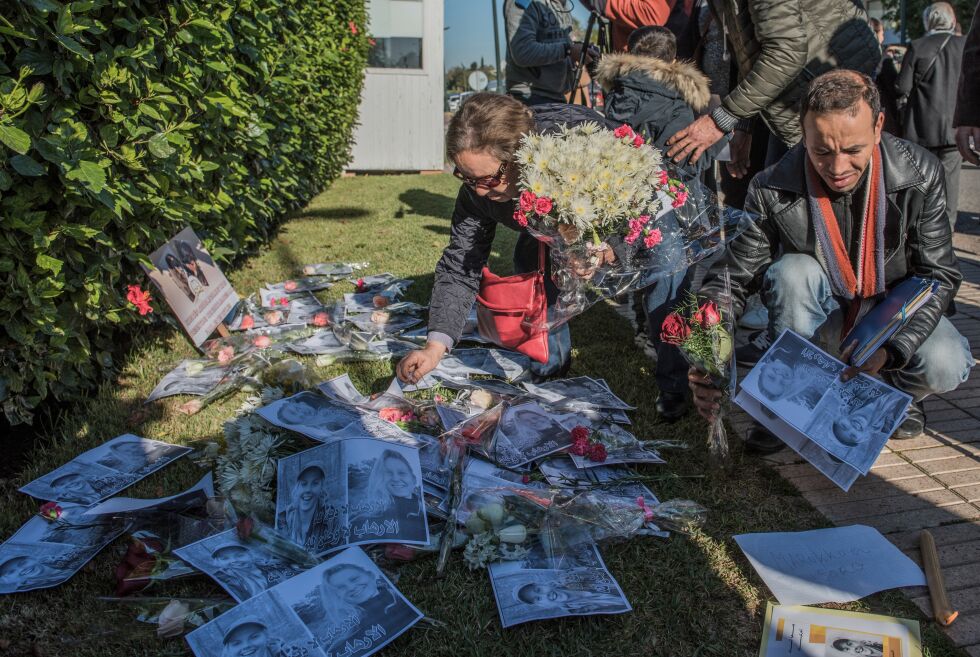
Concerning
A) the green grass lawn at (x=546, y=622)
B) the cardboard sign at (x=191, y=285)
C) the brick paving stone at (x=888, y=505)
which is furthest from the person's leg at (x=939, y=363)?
the cardboard sign at (x=191, y=285)

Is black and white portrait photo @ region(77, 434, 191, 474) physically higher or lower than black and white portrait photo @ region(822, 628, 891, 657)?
lower

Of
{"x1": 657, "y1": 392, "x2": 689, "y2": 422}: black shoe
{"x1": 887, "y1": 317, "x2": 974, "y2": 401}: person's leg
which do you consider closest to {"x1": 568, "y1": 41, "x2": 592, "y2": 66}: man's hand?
{"x1": 657, "y1": 392, "x2": 689, "y2": 422}: black shoe

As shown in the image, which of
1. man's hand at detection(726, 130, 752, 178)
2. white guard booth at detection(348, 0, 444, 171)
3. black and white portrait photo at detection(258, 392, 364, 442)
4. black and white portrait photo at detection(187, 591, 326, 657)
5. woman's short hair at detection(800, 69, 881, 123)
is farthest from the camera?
white guard booth at detection(348, 0, 444, 171)

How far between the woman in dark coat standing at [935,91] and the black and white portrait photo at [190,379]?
15.3 ft

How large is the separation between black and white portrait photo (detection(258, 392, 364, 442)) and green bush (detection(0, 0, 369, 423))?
965mm

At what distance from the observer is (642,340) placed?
4078 mm

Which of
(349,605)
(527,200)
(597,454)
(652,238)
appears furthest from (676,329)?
(349,605)

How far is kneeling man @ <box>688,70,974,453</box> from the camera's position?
2473mm

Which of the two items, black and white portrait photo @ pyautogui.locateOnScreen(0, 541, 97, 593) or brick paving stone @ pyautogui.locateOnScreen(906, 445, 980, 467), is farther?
brick paving stone @ pyautogui.locateOnScreen(906, 445, 980, 467)

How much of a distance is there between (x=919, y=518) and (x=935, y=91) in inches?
139

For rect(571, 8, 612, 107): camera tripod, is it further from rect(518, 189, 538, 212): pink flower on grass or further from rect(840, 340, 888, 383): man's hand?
rect(840, 340, 888, 383): man's hand

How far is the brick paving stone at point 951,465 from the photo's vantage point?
275 cm

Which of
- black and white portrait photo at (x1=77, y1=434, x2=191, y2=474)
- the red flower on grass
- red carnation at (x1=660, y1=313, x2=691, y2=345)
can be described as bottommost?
black and white portrait photo at (x1=77, y1=434, x2=191, y2=474)

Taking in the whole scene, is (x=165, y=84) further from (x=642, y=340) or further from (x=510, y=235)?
(x=510, y=235)
